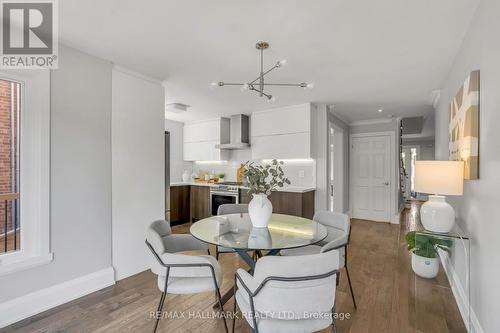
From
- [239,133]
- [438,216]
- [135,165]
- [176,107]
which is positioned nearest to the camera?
[438,216]

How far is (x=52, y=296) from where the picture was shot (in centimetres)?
220

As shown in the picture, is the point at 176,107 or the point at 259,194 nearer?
the point at 259,194

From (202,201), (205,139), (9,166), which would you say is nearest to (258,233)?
(9,166)

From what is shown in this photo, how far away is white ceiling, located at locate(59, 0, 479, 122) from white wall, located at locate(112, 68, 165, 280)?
0.99 feet

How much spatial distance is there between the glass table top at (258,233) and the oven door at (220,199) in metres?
2.28

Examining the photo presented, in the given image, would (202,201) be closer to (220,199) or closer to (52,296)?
(220,199)

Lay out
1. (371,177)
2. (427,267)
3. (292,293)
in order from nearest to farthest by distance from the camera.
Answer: (292,293) < (427,267) < (371,177)

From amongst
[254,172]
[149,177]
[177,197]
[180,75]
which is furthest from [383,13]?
[177,197]

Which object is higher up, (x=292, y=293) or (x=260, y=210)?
(x=260, y=210)

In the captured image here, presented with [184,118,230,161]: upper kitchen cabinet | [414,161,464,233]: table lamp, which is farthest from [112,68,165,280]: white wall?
[414,161,464,233]: table lamp

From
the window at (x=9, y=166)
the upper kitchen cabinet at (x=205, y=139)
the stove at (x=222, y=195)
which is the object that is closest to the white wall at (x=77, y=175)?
the window at (x=9, y=166)

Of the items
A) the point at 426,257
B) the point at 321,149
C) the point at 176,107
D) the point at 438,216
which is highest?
the point at 176,107

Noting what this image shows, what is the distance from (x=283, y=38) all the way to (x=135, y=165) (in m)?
2.10

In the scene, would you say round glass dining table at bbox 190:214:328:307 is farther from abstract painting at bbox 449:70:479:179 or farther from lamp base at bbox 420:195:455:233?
abstract painting at bbox 449:70:479:179
